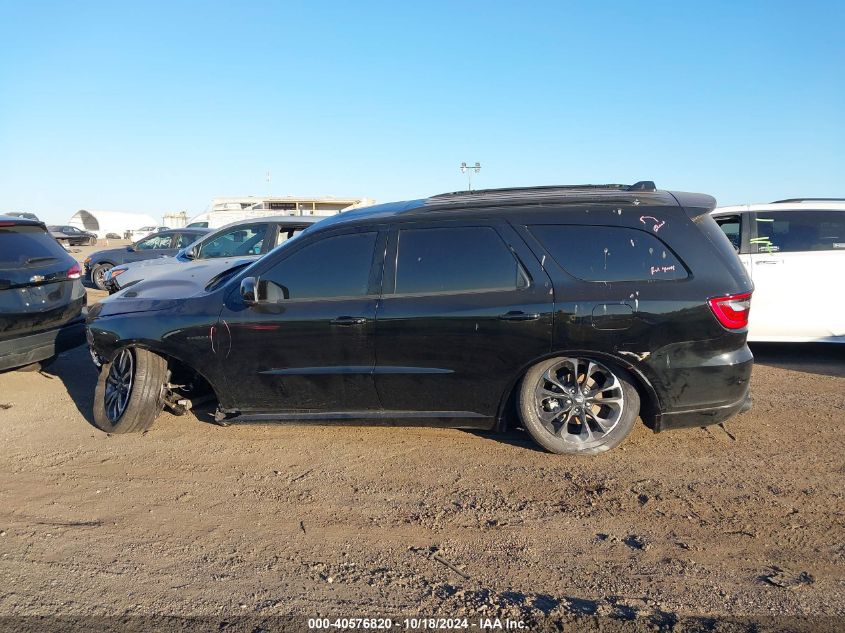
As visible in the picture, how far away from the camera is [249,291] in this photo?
179 inches

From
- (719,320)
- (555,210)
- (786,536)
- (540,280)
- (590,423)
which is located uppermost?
(555,210)

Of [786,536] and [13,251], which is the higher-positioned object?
[13,251]

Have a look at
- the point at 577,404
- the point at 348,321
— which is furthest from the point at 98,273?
the point at 577,404

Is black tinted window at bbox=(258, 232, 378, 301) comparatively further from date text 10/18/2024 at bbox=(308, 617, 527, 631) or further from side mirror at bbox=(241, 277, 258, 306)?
date text 10/18/2024 at bbox=(308, 617, 527, 631)

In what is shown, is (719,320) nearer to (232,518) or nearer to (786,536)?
(786,536)

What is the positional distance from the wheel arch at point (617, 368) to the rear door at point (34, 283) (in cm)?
471

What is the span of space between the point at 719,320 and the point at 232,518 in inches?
128

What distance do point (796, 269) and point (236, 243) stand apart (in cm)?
739

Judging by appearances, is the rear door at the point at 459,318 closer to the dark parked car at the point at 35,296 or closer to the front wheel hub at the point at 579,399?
the front wheel hub at the point at 579,399

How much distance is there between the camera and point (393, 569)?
10.3ft

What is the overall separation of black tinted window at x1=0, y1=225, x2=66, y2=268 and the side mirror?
10.3ft

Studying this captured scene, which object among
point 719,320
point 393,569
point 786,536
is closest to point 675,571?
point 786,536

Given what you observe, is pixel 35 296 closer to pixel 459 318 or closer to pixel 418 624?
pixel 459 318

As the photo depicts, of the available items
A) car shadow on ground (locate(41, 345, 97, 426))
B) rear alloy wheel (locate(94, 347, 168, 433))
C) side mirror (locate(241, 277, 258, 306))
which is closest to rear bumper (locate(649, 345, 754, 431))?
side mirror (locate(241, 277, 258, 306))
